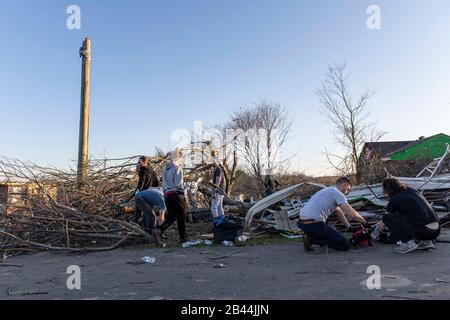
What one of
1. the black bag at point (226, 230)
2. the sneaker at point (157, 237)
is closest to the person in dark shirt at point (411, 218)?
the black bag at point (226, 230)

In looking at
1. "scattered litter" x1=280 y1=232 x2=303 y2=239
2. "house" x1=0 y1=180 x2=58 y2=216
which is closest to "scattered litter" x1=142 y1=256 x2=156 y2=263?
"scattered litter" x1=280 y1=232 x2=303 y2=239

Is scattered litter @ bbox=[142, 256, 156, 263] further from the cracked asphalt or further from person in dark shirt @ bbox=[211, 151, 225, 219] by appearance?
person in dark shirt @ bbox=[211, 151, 225, 219]

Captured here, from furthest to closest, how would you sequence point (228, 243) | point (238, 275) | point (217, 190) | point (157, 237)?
point (217, 190)
point (157, 237)
point (228, 243)
point (238, 275)

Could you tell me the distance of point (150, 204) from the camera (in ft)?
28.8

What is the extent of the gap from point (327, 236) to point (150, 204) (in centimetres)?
390

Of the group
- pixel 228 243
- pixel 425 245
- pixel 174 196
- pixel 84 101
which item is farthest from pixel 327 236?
pixel 84 101

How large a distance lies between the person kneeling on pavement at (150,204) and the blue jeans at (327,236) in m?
3.26

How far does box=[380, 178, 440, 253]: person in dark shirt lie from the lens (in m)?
6.36

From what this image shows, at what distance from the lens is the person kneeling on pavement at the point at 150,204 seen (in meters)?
8.62

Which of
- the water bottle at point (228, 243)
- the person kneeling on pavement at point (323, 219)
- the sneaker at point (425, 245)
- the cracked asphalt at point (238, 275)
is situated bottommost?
the cracked asphalt at point (238, 275)

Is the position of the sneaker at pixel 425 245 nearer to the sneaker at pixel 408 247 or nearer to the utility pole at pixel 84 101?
the sneaker at pixel 408 247

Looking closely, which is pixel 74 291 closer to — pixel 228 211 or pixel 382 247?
pixel 382 247

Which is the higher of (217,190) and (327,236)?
(217,190)

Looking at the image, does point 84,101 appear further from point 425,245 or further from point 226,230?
point 425,245
